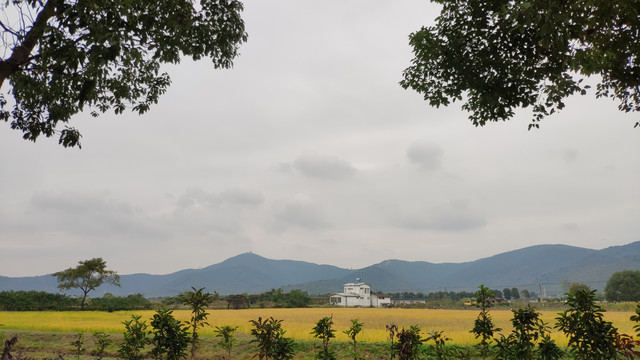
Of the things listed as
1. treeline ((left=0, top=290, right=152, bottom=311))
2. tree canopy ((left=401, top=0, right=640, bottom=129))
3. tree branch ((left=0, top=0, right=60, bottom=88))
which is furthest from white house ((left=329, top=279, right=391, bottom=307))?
tree branch ((left=0, top=0, right=60, bottom=88))

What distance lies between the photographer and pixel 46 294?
46.2 metres

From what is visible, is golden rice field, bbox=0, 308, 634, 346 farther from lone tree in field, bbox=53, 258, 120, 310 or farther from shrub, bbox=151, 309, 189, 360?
lone tree in field, bbox=53, 258, 120, 310

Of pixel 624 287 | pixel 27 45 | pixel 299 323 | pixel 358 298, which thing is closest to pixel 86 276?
pixel 299 323

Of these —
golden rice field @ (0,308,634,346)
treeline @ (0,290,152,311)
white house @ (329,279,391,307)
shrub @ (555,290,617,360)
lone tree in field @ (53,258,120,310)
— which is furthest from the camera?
white house @ (329,279,391,307)

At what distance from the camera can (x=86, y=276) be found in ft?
188

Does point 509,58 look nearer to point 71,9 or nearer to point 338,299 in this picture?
point 71,9

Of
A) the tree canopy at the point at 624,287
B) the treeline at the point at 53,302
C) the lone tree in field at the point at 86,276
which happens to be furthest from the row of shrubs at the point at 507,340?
the tree canopy at the point at 624,287

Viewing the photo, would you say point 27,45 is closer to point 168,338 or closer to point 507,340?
point 168,338

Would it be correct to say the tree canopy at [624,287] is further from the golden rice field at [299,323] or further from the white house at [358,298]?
the golden rice field at [299,323]

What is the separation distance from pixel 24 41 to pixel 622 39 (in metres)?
14.9

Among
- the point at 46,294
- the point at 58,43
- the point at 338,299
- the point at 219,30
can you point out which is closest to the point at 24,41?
the point at 58,43

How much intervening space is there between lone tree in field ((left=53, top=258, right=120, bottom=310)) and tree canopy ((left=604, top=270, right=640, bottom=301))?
9416 cm

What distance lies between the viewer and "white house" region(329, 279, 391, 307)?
263ft

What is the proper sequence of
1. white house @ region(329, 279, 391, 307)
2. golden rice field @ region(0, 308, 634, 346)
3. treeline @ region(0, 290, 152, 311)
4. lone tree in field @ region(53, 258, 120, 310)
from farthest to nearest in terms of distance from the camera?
white house @ region(329, 279, 391, 307)
lone tree in field @ region(53, 258, 120, 310)
treeline @ region(0, 290, 152, 311)
golden rice field @ region(0, 308, 634, 346)
